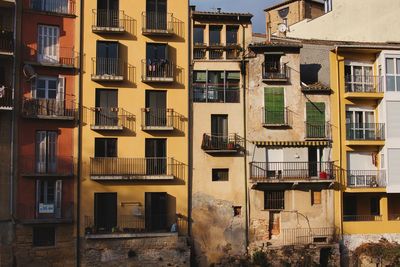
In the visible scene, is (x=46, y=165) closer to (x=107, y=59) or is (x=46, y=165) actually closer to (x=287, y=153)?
(x=107, y=59)

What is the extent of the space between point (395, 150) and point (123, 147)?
54.7ft

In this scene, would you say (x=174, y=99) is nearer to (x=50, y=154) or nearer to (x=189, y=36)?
(x=189, y=36)

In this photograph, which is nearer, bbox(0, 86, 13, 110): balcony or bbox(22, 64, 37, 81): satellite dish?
bbox(0, 86, 13, 110): balcony

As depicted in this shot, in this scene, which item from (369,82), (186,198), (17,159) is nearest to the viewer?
(17,159)

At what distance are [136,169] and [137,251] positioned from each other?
4.70 metres

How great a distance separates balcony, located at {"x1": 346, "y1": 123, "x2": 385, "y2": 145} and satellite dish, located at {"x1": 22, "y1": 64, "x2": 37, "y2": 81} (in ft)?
62.7

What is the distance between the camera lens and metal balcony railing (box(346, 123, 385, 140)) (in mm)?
33156

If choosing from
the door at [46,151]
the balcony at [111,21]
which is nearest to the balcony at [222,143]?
the balcony at [111,21]

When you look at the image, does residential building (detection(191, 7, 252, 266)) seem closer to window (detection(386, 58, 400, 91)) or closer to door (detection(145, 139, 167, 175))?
door (detection(145, 139, 167, 175))

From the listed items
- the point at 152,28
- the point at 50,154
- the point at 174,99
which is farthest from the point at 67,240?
the point at 152,28

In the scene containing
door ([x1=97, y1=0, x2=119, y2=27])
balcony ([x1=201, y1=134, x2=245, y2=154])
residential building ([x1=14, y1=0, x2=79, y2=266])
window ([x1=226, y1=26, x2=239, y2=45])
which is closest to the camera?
residential building ([x1=14, y1=0, x2=79, y2=266])

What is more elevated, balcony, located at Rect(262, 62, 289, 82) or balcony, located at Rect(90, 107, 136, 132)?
balcony, located at Rect(262, 62, 289, 82)

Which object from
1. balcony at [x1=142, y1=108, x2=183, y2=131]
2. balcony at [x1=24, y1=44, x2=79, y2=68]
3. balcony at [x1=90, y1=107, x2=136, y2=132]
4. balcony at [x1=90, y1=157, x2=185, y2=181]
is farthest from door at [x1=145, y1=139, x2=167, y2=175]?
balcony at [x1=24, y1=44, x2=79, y2=68]

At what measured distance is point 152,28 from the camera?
1267 inches
